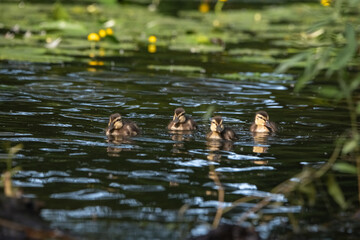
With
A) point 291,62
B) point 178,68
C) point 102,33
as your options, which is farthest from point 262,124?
point 102,33

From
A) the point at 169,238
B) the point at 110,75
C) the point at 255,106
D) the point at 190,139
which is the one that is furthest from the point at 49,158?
the point at 110,75

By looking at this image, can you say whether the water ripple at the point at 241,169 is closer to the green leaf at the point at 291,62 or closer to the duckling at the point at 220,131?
the duckling at the point at 220,131

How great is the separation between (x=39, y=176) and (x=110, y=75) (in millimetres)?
6937

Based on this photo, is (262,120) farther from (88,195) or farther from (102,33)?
(102,33)

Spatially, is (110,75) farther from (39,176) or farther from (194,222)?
(194,222)

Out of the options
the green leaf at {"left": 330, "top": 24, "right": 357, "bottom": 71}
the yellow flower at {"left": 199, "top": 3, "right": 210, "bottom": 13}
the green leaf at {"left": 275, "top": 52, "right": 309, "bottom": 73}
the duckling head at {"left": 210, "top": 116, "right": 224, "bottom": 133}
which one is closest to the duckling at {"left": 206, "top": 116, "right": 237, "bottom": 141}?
the duckling head at {"left": 210, "top": 116, "right": 224, "bottom": 133}

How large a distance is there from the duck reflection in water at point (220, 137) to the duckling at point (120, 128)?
36.8 inches

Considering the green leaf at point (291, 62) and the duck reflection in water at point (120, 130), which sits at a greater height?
the green leaf at point (291, 62)

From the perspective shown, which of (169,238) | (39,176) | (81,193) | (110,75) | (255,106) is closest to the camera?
(169,238)

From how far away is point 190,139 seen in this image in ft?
32.0

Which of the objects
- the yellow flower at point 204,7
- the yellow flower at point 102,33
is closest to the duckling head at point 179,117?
the yellow flower at point 102,33

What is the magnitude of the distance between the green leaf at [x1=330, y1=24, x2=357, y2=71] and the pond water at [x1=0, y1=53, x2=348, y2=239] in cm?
128

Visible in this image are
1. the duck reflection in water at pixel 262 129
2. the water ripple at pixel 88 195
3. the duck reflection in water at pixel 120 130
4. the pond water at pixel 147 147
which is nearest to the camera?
the pond water at pixel 147 147

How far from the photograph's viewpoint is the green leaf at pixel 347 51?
6.35 metres
